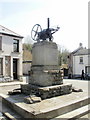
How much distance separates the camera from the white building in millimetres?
14203

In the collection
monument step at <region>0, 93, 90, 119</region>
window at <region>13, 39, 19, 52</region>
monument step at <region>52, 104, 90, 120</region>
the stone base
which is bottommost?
monument step at <region>52, 104, 90, 120</region>

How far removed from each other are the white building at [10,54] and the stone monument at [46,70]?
8701 millimetres

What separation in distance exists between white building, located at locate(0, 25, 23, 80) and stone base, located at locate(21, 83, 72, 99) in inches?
352

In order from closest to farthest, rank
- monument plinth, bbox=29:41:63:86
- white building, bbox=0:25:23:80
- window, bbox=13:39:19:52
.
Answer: monument plinth, bbox=29:41:63:86 < white building, bbox=0:25:23:80 < window, bbox=13:39:19:52

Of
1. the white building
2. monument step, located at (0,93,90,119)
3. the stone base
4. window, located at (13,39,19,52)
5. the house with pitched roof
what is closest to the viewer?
monument step, located at (0,93,90,119)

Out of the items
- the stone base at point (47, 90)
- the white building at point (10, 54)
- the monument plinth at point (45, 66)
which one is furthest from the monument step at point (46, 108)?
the white building at point (10, 54)

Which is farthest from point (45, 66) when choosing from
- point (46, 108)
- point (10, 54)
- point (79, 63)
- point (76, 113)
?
point (79, 63)

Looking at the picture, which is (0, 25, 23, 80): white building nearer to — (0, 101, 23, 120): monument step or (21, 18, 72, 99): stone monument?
(21, 18, 72, 99): stone monument

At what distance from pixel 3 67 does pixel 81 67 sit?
46.7ft

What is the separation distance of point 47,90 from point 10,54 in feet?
35.3

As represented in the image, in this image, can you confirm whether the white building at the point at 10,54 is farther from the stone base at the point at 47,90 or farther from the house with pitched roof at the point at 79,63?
the house with pitched roof at the point at 79,63

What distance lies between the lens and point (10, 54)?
1487cm

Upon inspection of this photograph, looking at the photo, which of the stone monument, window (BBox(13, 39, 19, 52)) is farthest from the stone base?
window (BBox(13, 39, 19, 52))

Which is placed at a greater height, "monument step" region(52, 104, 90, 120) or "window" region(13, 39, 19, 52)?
"window" region(13, 39, 19, 52)
